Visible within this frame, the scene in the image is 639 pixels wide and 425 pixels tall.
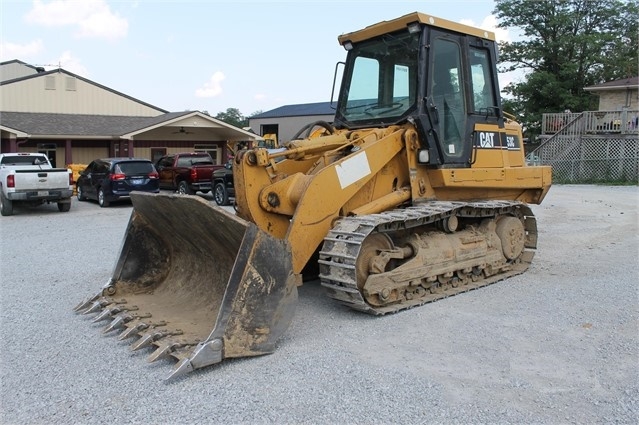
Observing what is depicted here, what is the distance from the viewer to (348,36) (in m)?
7.23

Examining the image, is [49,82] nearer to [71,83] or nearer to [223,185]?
[71,83]

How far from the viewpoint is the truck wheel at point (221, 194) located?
17.1 metres

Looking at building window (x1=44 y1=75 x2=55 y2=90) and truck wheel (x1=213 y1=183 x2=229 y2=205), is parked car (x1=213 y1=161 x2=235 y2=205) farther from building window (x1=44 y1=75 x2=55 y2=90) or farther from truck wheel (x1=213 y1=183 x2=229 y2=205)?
building window (x1=44 y1=75 x2=55 y2=90)

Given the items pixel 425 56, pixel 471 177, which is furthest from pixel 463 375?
pixel 425 56

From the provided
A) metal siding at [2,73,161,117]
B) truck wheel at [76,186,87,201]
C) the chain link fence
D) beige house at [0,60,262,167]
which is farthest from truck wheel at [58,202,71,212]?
the chain link fence

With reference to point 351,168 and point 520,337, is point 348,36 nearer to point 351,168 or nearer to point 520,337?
point 351,168

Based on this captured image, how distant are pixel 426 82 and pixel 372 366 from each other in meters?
3.45

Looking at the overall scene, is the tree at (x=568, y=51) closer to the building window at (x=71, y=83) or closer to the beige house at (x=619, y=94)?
the beige house at (x=619, y=94)

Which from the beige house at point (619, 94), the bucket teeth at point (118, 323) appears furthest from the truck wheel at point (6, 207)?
the beige house at point (619, 94)

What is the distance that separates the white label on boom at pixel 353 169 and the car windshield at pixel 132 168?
1296 cm

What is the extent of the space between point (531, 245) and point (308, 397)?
5.07 metres

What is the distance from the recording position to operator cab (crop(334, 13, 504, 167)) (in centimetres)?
643

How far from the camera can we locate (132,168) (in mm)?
17391

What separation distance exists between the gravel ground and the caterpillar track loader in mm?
261
